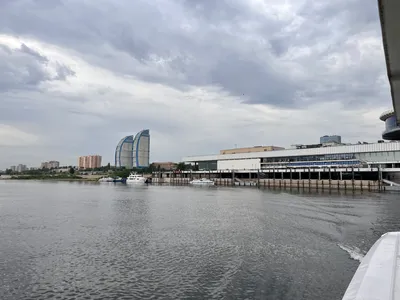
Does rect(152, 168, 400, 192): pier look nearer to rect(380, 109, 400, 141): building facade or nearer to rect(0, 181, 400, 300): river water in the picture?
rect(380, 109, 400, 141): building facade

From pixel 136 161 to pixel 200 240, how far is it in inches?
6329

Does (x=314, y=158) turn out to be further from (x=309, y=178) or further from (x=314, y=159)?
(x=309, y=178)

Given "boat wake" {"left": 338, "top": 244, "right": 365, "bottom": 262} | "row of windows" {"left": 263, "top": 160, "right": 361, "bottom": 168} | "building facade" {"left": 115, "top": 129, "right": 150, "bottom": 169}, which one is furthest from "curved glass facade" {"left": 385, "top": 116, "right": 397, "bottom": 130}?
"building facade" {"left": 115, "top": 129, "right": 150, "bottom": 169}

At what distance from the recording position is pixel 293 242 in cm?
1574

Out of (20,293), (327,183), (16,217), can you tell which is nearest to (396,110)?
(20,293)

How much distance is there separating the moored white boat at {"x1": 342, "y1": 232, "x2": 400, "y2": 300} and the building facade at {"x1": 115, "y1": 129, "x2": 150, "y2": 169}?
170185mm

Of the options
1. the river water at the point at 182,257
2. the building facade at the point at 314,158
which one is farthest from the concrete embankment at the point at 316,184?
the river water at the point at 182,257

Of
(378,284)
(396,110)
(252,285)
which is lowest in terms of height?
(252,285)

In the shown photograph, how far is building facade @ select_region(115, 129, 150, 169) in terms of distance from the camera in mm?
176000

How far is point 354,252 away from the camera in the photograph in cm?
1385

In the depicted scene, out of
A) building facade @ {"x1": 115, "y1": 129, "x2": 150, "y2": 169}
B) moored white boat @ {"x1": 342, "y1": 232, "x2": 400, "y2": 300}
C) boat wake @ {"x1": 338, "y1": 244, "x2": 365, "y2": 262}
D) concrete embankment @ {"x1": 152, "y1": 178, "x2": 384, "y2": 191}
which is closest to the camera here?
moored white boat @ {"x1": 342, "y1": 232, "x2": 400, "y2": 300}

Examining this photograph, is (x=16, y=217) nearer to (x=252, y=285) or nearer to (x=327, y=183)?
(x=252, y=285)

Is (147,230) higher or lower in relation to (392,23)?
lower

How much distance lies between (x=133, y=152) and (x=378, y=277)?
580ft
